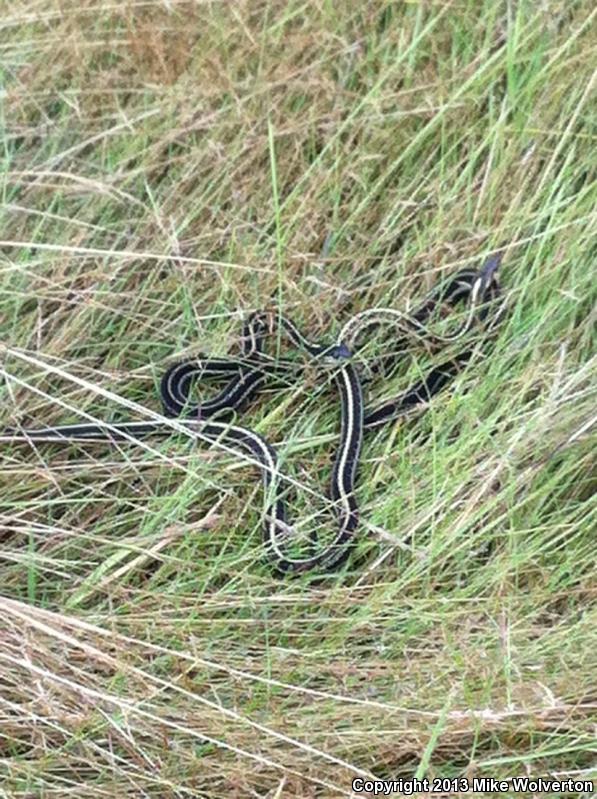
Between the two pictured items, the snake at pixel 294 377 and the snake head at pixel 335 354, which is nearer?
the snake at pixel 294 377

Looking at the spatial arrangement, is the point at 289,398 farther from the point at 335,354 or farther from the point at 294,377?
the point at 335,354

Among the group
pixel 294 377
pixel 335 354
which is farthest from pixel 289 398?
pixel 335 354

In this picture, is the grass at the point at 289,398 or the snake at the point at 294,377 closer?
the grass at the point at 289,398

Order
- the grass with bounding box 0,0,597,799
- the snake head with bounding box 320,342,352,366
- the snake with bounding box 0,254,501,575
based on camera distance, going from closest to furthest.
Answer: the grass with bounding box 0,0,597,799 < the snake with bounding box 0,254,501,575 < the snake head with bounding box 320,342,352,366

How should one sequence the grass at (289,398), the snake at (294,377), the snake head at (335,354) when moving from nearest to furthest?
the grass at (289,398) < the snake at (294,377) < the snake head at (335,354)

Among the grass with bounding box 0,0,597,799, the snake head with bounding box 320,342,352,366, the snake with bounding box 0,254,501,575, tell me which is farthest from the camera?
the snake head with bounding box 320,342,352,366

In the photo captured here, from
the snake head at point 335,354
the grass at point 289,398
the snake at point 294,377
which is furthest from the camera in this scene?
the snake head at point 335,354
